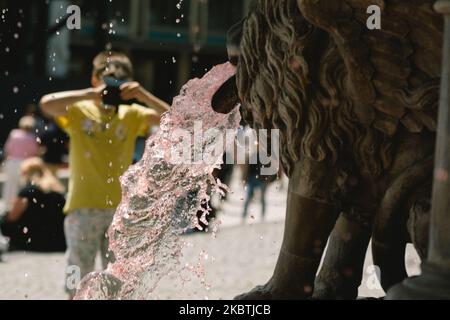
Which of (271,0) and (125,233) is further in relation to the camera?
(125,233)

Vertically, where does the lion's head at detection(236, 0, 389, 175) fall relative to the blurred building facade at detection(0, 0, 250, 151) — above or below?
below

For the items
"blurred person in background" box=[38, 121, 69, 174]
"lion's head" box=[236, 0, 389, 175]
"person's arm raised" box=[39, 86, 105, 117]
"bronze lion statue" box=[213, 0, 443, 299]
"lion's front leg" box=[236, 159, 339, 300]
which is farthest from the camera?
"blurred person in background" box=[38, 121, 69, 174]

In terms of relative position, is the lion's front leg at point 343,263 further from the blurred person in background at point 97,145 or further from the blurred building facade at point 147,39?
the blurred building facade at point 147,39

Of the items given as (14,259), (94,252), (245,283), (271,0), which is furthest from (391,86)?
(14,259)

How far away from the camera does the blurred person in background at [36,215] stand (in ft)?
30.4

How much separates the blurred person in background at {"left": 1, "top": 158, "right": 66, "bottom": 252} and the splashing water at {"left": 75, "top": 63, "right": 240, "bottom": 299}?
4324 millimetres

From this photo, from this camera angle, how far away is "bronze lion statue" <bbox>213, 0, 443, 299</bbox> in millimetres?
3299

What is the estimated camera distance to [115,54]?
243 inches

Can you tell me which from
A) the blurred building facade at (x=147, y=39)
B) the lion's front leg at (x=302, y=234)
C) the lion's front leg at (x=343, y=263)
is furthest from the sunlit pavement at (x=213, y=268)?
the blurred building facade at (x=147, y=39)

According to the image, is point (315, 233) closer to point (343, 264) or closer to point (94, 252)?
point (343, 264)

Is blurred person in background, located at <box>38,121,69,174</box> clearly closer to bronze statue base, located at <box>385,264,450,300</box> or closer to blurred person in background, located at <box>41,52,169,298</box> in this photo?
blurred person in background, located at <box>41,52,169,298</box>

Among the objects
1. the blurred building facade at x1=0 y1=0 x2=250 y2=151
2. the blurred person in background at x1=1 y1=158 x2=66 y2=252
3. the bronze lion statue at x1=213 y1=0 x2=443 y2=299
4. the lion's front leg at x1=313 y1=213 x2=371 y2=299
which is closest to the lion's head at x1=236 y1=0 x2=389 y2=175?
the bronze lion statue at x1=213 y1=0 x2=443 y2=299

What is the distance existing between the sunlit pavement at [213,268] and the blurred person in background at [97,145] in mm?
668
